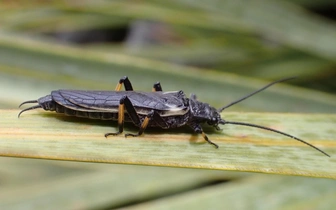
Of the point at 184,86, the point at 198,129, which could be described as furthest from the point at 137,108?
the point at 184,86

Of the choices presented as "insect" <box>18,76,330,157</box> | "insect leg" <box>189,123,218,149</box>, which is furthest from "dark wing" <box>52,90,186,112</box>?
"insect leg" <box>189,123,218,149</box>

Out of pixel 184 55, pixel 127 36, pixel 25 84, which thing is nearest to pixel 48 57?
pixel 25 84

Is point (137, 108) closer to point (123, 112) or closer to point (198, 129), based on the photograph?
point (123, 112)

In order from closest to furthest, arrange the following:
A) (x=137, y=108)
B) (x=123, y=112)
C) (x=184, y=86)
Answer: (x=123, y=112)
(x=137, y=108)
(x=184, y=86)

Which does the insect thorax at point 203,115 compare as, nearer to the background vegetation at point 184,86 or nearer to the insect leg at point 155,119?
the background vegetation at point 184,86

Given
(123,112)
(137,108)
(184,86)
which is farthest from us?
(184,86)

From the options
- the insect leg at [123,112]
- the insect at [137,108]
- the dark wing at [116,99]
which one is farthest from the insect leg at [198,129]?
the insect leg at [123,112]
